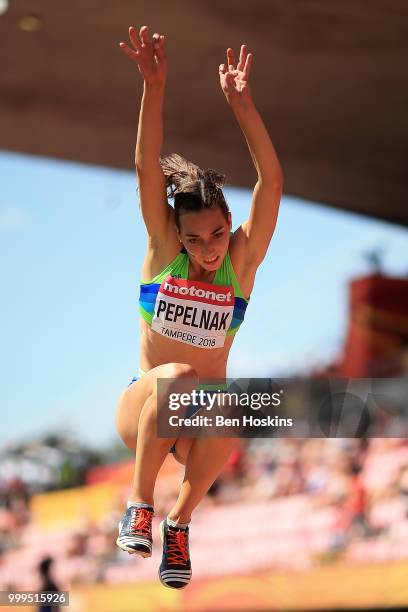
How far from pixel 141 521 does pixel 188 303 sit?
3.20 feet

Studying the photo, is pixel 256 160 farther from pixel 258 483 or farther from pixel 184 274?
pixel 258 483

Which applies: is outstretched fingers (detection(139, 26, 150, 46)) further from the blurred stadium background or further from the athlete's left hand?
the blurred stadium background

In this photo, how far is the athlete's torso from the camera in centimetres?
483

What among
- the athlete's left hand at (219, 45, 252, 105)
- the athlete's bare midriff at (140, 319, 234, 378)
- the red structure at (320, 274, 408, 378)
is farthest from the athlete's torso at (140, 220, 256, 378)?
the red structure at (320, 274, 408, 378)

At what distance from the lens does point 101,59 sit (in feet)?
35.0

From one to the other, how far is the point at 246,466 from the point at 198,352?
34.4 ft

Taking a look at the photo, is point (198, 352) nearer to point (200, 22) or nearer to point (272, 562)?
point (200, 22)

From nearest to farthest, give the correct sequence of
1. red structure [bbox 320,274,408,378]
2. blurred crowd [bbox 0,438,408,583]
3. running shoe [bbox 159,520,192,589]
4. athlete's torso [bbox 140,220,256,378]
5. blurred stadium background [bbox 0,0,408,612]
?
athlete's torso [bbox 140,220,256,378] → running shoe [bbox 159,520,192,589] → blurred stadium background [bbox 0,0,408,612] → blurred crowd [bbox 0,438,408,583] → red structure [bbox 320,274,408,378]

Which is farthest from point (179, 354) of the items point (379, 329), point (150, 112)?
point (379, 329)

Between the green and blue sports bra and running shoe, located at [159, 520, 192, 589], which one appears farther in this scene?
running shoe, located at [159, 520, 192, 589]

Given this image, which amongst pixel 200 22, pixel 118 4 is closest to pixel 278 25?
pixel 200 22

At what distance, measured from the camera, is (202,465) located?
494 cm

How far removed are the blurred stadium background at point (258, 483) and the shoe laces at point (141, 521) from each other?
6.06m

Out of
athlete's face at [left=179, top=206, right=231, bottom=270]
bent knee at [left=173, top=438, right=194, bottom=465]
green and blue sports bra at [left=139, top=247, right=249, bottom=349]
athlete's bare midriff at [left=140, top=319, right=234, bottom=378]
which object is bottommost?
bent knee at [left=173, top=438, right=194, bottom=465]
